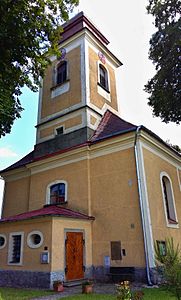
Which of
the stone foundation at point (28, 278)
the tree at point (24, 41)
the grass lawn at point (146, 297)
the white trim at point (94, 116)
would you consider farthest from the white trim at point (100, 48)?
the grass lawn at point (146, 297)

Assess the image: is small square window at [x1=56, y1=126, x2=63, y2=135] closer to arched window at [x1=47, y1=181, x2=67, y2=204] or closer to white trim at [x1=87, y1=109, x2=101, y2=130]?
white trim at [x1=87, y1=109, x2=101, y2=130]

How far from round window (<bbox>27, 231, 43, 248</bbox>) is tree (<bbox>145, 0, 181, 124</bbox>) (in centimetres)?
857

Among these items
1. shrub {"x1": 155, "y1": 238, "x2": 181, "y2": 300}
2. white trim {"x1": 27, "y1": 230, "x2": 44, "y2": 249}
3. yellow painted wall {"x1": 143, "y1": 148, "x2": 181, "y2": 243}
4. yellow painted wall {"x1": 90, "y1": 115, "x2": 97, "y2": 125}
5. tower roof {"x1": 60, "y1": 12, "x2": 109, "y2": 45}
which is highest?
tower roof {"x1": 60, "y1": 12, "x2": 109, "y2": 45}

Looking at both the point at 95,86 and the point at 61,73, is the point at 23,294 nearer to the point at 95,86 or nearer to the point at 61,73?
the point at 95,86

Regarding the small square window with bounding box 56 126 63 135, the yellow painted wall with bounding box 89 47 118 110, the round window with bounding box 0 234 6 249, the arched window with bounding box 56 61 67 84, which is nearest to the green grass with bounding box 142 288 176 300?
the round window with bounding box 0 234 6 249

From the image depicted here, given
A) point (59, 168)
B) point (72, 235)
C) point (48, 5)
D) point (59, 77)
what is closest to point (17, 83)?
point (48, 5)

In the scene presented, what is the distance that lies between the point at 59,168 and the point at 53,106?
4998 mm

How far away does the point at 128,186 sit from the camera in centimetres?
1233

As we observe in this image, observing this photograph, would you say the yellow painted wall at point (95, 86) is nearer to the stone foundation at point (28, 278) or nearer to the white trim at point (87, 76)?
the white trim at point (87, 76)

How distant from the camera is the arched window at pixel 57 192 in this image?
1462cm

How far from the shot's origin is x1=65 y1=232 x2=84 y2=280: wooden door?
11.2 metres

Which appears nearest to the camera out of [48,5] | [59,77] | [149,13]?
[48,5]

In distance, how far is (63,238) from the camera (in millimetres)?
11336

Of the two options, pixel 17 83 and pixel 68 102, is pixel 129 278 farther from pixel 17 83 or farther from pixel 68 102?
pixel 68 102
